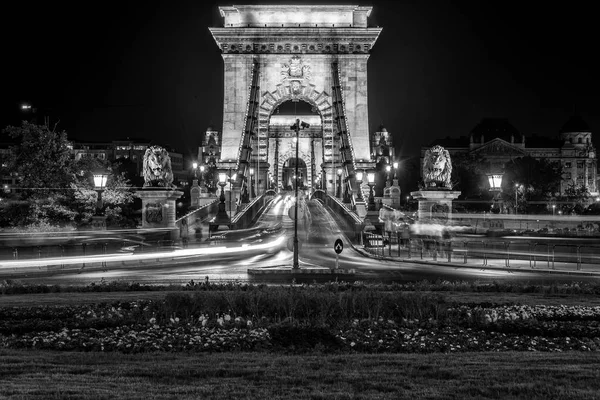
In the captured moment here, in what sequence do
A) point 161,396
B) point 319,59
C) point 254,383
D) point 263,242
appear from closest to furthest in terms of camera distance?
point 161,396 < point 254,383 < point 263,242 < point 319,59

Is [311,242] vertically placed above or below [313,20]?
below

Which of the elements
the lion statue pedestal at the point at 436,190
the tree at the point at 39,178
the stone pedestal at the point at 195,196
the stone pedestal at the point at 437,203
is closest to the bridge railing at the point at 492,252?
the stone pedestal at the point at 437,203

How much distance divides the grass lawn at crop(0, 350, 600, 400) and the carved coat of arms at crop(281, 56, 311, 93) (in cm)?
7042

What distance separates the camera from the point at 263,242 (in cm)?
4238

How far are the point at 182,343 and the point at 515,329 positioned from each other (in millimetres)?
6166

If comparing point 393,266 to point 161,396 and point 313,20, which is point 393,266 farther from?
point 313,20

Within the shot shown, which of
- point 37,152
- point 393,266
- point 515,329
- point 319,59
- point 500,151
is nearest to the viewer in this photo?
point 515,329

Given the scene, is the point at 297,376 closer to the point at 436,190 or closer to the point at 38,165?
the point at 436,190

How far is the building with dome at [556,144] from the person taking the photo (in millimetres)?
170375

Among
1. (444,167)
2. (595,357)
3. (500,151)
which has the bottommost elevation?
(595,357)

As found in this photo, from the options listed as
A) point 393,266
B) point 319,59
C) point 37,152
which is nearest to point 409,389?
point 393,266

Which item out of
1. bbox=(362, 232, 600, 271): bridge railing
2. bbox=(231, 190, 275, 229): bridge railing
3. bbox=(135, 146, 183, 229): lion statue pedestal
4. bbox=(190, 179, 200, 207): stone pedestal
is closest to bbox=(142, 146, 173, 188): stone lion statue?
bbox=(135, 146, 183, 229): lion statue pedestal

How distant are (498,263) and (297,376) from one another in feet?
79.0

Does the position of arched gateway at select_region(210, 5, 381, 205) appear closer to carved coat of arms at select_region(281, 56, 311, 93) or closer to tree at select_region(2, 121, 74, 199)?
carved coat of arms at select_region(281, 56, 311, 93)
